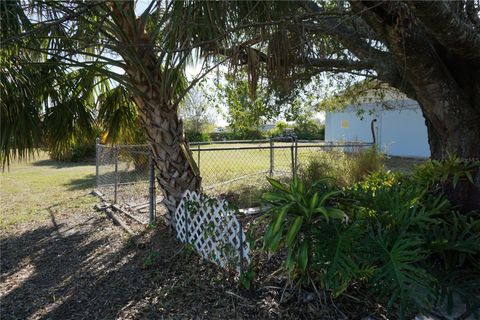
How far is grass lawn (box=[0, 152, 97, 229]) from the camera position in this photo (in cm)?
780

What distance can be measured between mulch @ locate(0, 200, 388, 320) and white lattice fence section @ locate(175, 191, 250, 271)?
0.17m

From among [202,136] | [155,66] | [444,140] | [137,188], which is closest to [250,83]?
[155,66]

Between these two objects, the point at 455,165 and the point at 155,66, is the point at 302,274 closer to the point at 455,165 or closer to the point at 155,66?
the point at 455,165

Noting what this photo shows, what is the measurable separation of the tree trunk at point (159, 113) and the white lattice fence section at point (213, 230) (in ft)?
1.27

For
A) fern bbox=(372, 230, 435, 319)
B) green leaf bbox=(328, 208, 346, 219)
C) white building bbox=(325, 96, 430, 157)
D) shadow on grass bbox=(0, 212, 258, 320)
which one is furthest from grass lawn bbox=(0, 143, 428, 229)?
white building bbox=(325, 96, 430, 157)

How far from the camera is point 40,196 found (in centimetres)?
995

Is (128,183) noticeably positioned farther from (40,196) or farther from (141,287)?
(141,287)

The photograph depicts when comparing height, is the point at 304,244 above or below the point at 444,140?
below

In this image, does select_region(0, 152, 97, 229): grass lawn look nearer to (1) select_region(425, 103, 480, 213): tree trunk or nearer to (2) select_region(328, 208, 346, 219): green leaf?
(2) select_region(328, 208, 346, 219): green leaf

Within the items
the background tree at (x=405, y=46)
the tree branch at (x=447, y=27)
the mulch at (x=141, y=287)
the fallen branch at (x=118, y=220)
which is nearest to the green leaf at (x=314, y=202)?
the mulch at (x=141, y=287)

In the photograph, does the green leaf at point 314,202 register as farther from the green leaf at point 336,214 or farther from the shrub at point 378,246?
the green leaf at point 336,214

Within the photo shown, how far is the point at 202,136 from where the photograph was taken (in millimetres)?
25812

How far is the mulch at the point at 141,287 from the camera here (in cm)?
303

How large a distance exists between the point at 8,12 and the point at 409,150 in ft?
58.9
